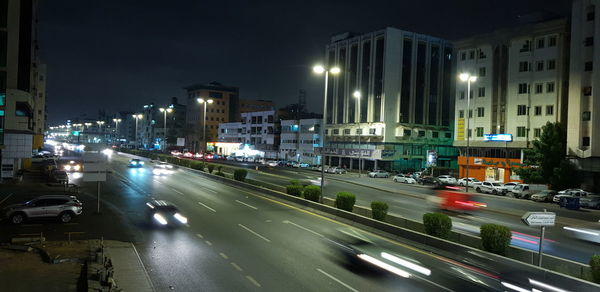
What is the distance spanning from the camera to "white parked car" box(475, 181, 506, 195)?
43.8 m

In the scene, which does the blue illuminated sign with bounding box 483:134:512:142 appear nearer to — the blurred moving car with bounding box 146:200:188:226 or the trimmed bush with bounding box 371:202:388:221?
the trimmed bush with bounding box 371:202:388:221

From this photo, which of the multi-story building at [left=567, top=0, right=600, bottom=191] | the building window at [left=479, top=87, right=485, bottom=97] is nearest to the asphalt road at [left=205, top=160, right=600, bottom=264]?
the multi-story building at [left=567, top=0, right=600, bottom=191]

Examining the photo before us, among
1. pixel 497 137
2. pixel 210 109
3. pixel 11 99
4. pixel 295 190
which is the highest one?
pixel 210 109

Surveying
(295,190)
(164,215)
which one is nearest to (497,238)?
(295,190)

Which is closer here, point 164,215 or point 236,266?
point 236,266

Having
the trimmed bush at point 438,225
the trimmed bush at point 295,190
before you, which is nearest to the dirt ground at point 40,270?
the trimmed bush at point 438,225

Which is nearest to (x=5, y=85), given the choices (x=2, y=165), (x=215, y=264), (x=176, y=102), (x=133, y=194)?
(x=2, y=165)

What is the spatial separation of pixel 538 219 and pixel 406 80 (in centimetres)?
7012

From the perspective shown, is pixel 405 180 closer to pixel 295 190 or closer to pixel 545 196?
pixel 545 196

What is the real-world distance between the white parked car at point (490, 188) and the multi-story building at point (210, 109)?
112 meters

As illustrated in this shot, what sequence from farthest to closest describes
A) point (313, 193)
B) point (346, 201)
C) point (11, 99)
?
point (11, 99), point (313, 193), point (346, 201)

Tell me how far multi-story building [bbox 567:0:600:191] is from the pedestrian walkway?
4673cm

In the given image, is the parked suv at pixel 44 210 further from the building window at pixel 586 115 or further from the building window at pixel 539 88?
the building window at pixel 539 88

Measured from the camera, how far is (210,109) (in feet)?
497
